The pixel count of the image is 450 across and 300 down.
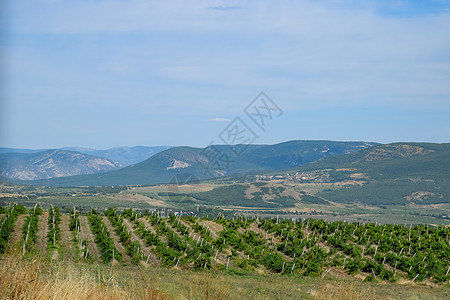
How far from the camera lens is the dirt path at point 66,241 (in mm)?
26597

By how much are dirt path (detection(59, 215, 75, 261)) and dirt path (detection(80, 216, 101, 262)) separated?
895 millimetres

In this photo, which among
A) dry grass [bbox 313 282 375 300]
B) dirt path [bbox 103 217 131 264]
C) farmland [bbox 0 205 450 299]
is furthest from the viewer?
dirt path [bbox 103 217 131 264]

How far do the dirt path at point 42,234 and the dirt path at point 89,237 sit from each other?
238 centimetres

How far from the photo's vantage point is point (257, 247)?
30.9 metres

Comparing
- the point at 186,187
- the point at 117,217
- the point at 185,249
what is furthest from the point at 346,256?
the point at 186,187

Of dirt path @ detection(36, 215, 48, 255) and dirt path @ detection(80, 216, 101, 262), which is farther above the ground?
dirt path @ detection(36, 215, 48, 255)

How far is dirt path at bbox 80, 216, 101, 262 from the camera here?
2778 cm

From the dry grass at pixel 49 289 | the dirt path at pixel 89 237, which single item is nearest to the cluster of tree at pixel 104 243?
the dirt path at pixel 89 237

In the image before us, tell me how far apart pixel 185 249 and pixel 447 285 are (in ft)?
45.1

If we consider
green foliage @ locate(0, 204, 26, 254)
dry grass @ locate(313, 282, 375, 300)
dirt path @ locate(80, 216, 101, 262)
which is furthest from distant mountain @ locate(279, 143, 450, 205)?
dry grass @ locate(313, 282, 375, 300)

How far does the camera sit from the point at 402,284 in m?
24.7

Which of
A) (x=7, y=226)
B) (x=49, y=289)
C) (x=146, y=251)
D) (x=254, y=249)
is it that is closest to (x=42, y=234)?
(x=7, y=226)

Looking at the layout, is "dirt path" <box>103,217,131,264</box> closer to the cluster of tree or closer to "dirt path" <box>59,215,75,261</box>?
the cluster of tree

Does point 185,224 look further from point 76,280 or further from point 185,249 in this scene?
point 76,280
